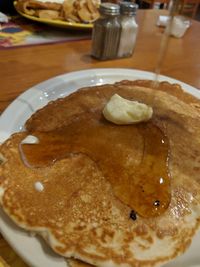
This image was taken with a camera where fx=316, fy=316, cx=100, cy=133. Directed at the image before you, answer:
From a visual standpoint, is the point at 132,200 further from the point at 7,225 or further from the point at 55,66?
the point at 55,66

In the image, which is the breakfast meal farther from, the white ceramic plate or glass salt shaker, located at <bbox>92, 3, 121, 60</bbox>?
the white ceramic plate

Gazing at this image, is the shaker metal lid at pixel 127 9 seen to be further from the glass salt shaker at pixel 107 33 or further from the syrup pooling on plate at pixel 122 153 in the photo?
the syrup pooling on plate at pixel 122 153

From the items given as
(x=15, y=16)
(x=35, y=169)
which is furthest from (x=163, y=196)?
(x=15, y=16)

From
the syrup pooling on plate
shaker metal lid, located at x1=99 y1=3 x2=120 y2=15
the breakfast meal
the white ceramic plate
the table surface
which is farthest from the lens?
the breakfast meal

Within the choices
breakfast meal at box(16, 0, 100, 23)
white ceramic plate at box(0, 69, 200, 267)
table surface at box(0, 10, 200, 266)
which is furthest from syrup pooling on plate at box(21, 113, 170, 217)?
breakfast meal at box(16, 0, 100, 23)

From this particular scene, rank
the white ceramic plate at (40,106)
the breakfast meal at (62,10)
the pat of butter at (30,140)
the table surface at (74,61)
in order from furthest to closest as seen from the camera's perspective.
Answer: the breakfast meal at (62,10)
the table surface at (74,61)
the pat of butter at (30,140)
the white ceramic plate at (40,106)

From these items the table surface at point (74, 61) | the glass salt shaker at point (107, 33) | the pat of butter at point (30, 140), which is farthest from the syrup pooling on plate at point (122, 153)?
the glass salt shaker at point (107, 33)
